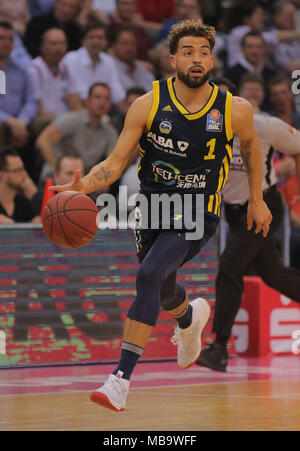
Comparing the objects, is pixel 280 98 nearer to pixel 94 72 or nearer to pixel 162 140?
pixel 94 72

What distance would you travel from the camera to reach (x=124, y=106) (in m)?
12.6

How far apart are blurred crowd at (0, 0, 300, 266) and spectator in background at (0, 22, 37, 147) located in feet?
0.04

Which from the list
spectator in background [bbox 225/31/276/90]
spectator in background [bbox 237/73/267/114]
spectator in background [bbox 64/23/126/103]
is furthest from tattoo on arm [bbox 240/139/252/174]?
spectator in background [bbox 225/31/276/90]

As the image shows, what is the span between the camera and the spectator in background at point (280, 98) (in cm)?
1384

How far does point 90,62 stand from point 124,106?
971 millimetres

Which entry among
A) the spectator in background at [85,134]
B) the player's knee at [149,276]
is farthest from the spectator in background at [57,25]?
the player's knee at [149,276]

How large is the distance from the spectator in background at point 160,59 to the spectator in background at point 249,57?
0.89m

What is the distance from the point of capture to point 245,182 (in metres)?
9.25

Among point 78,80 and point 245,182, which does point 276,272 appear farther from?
point 78,80

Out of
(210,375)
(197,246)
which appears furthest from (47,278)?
(197,246)

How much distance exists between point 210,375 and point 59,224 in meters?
2.97

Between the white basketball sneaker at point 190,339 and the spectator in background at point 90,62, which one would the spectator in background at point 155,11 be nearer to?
the spectator in background at point 90,62

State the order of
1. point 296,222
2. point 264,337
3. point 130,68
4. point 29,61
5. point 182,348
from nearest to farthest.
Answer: point 182,348 < point 264,337 < point 296,222 < point 29,61 < point 130,68

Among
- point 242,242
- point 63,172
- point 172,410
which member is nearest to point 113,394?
point 172,410
